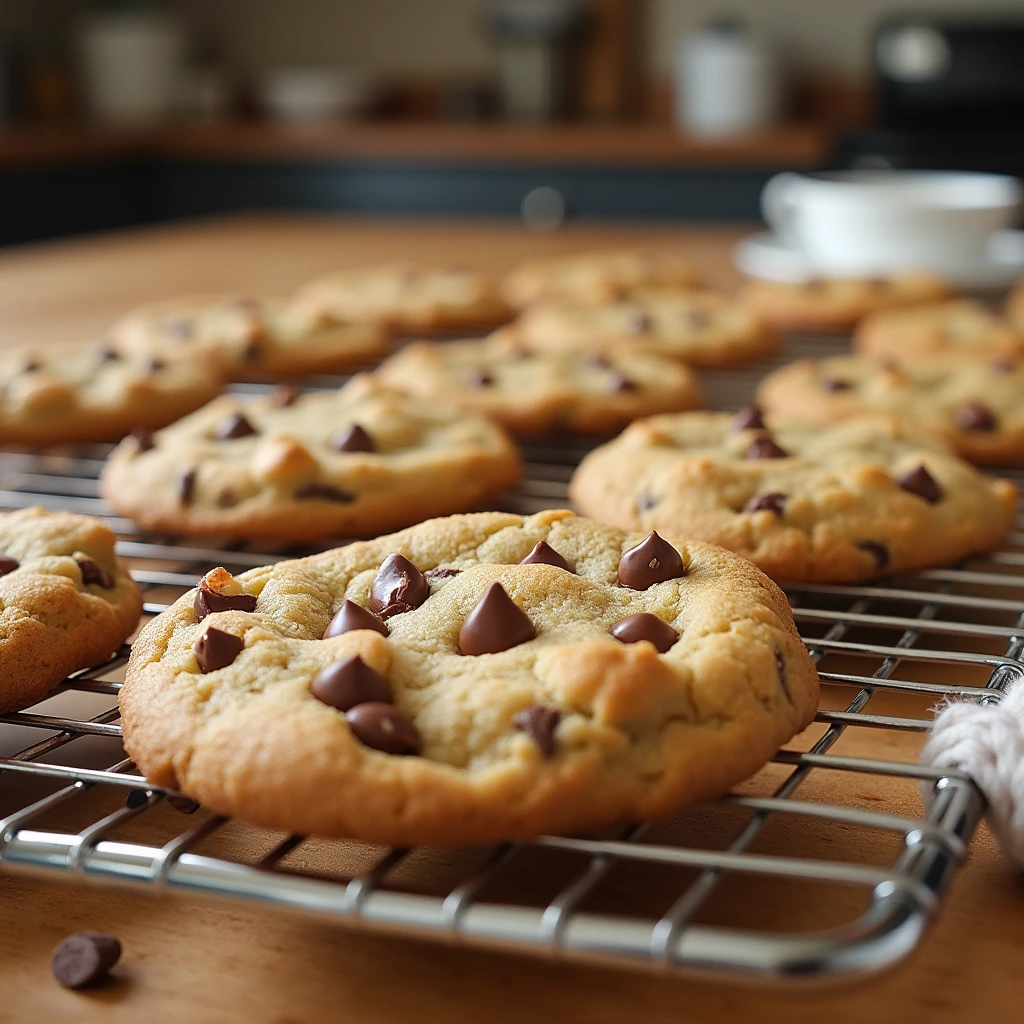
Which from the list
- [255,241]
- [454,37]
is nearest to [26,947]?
[255,241]

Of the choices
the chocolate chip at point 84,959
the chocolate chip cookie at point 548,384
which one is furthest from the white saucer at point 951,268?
the chocolate chip at point 84,959

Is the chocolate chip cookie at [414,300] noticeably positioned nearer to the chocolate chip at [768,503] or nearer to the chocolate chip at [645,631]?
the chocolate chip at [768,503]

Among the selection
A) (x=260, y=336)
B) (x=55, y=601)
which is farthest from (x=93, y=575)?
(x=260, y=336)

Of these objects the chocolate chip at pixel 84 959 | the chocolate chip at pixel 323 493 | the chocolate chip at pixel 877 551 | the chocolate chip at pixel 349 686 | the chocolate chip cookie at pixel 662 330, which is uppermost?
the chocolate chip at pixel 349 686

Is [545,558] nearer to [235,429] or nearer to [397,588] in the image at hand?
[397,588]

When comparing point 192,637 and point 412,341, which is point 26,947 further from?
point 412,341

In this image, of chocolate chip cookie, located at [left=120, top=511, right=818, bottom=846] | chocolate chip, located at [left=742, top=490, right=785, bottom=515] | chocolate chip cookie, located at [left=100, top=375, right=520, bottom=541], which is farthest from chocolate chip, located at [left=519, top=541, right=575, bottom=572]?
chocolate chip cookie, located at [left=100, top=375, right=520, bottom=541]
